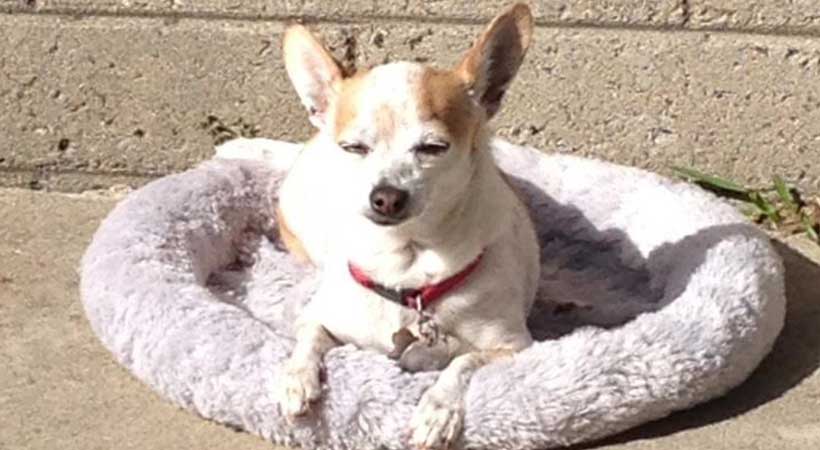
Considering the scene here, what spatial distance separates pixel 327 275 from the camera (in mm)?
4109

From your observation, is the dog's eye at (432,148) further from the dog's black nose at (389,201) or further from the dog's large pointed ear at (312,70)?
the dog's large pointed ear at (312,70)

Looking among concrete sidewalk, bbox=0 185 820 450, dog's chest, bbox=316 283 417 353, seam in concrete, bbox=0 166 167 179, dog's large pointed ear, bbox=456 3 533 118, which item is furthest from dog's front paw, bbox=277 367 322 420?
seam in concrete, bbox=0 166 167 179

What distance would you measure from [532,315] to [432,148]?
33.0 inches

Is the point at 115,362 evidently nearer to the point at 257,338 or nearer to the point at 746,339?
the point at 257,338

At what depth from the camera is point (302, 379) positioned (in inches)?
145

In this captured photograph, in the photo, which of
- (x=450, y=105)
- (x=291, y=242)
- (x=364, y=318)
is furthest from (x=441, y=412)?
(x=291, y=242)

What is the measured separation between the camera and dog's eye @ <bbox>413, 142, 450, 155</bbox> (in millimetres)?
3641

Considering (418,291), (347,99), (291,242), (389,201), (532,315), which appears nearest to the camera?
(389,201)

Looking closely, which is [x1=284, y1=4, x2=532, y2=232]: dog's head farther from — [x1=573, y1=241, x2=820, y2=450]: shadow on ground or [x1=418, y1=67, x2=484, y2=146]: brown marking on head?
[x1=573, y1=241, x2=820, y2=450]: shadow on ground

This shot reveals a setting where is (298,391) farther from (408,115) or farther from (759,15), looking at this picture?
(759,15)

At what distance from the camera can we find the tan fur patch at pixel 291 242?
15.4ft

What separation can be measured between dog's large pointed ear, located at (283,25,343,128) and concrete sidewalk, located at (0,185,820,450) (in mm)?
724

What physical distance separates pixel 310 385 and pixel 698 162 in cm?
174

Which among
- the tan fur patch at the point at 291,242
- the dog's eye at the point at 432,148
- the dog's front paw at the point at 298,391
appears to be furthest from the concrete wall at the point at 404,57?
the dog's front paw at the point at 298,391
